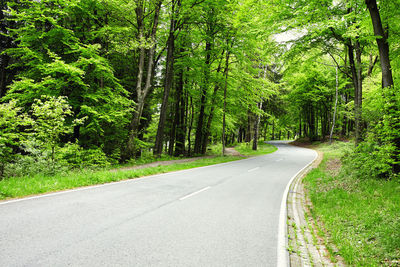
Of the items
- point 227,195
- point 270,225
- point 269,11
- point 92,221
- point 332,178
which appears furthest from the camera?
point 269,11

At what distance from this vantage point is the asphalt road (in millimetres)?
3296

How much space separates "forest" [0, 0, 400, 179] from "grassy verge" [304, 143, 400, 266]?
4.69ft

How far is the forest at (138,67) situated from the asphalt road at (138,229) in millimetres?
4494

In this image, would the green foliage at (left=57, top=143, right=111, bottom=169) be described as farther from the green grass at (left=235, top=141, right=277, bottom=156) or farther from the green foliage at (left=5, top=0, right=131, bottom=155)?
the green grass at (left=235, top=141, right=277, bottom=156)

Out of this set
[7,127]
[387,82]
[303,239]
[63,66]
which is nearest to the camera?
[303,239]

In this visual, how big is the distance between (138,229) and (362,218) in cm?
541

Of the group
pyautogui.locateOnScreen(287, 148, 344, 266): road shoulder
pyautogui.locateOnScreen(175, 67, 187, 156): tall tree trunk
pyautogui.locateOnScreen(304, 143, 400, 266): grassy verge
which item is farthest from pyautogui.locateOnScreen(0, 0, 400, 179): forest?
pyautogui.locateOnScreen(287, 148, 344, 266): road shoulder

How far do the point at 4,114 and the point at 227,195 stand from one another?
338 inches

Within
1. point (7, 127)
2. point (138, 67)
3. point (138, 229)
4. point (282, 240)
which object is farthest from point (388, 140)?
point (138, 67)

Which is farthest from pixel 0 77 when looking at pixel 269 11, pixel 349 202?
pixel 349 202

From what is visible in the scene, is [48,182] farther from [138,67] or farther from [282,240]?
[138,67]

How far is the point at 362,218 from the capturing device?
5.32 m

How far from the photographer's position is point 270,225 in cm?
512

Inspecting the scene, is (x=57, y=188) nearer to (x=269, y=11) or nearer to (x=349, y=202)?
(x=349, y=202)
